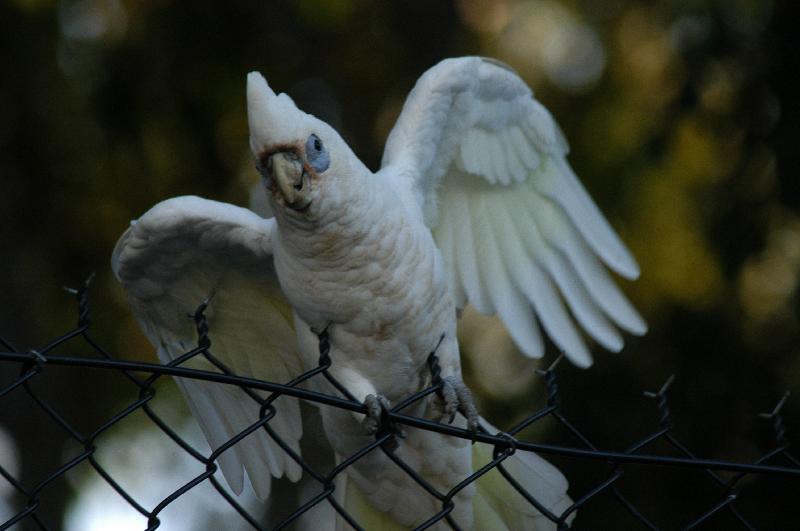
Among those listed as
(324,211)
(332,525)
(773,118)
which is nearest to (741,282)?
(773,118)

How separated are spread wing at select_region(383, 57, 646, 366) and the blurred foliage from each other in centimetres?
166

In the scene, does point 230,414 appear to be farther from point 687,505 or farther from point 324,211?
point 687,505

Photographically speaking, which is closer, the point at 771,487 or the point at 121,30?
the point at 771,487

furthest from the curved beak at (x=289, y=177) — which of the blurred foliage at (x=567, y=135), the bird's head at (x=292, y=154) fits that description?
the blurred foliage at (x=567, y=135)

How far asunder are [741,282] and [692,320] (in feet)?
0.70

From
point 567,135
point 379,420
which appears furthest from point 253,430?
point 567,135

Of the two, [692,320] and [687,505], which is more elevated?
[692,320]

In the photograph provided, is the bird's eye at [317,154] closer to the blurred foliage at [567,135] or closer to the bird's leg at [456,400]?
the bird's leg at [456,400]

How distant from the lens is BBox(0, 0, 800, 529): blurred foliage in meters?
3.95

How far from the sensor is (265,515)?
162 inches

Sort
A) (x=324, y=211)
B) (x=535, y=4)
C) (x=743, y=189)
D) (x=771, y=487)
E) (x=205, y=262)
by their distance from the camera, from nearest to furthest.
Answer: (x=324, y=211) → (x=205, y=262) → (x=771, y=487) → (x=743, y=189) → (x=535, y=4)

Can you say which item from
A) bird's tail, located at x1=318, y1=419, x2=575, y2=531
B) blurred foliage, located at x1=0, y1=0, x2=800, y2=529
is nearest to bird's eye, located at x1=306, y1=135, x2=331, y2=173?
bird's tail, located at x1=318, y1=419, x2=575, y2=531

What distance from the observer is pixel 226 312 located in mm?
2115

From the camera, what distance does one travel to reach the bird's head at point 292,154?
1.61m
